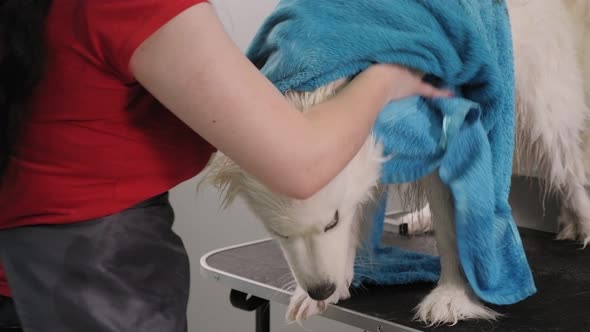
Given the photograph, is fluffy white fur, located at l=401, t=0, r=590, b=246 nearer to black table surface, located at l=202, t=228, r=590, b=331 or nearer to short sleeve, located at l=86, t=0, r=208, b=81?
black table surface, located at l=202, t=228, r=590, b=331

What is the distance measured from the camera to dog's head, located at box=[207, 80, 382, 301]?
102 centimetres

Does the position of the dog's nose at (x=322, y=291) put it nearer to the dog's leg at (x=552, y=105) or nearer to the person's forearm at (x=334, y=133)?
the person's forearm at (x=334, y=133)

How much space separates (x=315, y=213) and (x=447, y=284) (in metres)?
0.30

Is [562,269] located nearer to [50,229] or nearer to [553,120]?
[553,120]

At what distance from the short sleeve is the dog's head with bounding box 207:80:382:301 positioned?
1.33 feet

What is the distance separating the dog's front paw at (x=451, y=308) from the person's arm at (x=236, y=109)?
416mm

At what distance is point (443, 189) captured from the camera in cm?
118

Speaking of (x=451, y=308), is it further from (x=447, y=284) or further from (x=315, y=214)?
(x=315, y=214)

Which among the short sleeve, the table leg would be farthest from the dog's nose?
the short sleeve

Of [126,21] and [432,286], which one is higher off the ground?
[126,21]

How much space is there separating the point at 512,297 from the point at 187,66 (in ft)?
2.36

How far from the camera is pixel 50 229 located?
0.76m

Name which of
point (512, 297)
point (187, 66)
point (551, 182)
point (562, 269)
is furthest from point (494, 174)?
point (187, 66)

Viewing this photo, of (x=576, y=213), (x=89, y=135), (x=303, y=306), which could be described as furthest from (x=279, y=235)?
(x=576, y=213)
